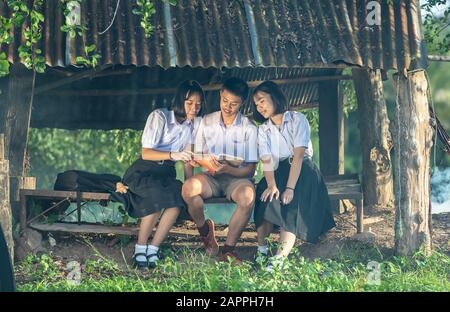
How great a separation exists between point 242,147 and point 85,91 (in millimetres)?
2826

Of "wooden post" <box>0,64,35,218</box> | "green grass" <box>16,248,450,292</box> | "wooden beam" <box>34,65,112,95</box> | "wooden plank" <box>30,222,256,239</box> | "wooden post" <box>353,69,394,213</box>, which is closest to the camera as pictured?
"green grass" <box>16,248,450,292</box>

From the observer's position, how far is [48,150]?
89.0ft

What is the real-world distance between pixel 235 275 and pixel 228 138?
59.2 inches

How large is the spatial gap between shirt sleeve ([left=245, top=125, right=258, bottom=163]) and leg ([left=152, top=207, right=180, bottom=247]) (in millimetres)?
811

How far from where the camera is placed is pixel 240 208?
Result: 1095cm

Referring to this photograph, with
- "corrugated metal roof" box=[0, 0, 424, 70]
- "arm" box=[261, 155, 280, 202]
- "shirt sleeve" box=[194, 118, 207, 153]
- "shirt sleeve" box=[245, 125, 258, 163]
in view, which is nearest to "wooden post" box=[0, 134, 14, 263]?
"corrugated metal roof" box=[0, 0, 424, 70]

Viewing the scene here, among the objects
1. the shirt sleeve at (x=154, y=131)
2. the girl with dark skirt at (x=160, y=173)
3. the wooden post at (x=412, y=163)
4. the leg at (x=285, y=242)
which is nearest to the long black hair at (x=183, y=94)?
the girl with dark skirt at (x=160, y=173)

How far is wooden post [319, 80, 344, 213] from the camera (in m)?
14.3

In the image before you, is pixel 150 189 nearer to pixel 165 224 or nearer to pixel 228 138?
pixel 165 224

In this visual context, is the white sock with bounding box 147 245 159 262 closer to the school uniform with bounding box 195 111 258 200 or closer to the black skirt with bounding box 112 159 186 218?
the black skirt with bounding box 112 159 186 218

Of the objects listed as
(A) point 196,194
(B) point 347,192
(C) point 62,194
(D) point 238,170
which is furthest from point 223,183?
(C) point 62,194

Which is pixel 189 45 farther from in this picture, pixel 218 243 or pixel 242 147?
pixel 218 243

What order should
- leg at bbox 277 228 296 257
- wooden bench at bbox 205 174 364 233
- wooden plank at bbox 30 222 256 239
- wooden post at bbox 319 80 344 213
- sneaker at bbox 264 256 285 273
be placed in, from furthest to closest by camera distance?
wooden post at bbox 319 80 344 213 → wooden bench at bbox 205 174 364 233 → wooden plank at bbox 30 222 256 239 → leg at bbox 277 228 296 257 → sneaker at bbox 264 256 285 273

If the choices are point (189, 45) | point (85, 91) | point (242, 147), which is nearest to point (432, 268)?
point (242, 147)
